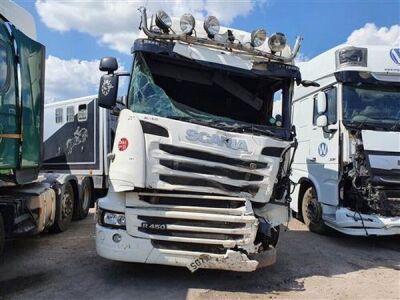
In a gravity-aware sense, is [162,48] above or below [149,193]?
above

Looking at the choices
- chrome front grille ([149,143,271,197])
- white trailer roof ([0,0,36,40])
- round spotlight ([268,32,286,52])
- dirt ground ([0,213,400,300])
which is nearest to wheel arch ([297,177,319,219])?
dirt ground ([0,213,400,300])

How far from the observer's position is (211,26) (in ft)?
19.6

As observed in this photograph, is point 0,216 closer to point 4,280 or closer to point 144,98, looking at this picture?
point 4,280

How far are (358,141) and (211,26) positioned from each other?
11.8 ft

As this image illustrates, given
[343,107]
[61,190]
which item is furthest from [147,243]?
[343,107]

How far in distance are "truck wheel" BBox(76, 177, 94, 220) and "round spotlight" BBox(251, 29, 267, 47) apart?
5728mm

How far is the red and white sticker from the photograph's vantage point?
17.9ft

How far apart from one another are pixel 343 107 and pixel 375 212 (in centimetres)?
187

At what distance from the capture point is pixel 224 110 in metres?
6.10

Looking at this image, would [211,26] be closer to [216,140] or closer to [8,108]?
[216,140]

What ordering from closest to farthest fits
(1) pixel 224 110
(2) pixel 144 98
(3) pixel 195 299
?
(3) pixel 195 299
(2) pixel 144 98
(1) pixel 224 110

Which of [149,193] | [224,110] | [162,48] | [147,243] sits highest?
[162,48]

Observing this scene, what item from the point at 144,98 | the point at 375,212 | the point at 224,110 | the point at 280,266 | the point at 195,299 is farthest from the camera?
the point at 375,212

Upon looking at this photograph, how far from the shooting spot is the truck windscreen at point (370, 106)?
26.9 ft
